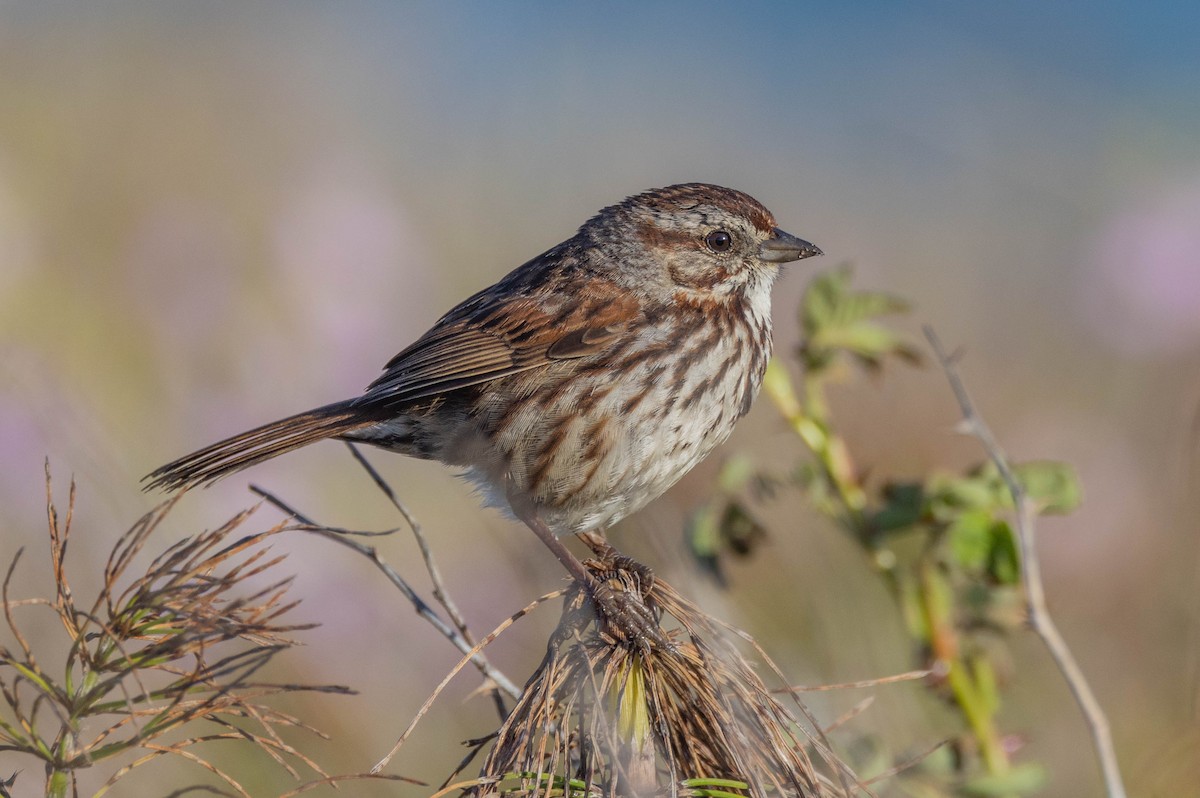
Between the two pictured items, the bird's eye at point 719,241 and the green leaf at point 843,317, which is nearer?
the green leaf at point 843,317

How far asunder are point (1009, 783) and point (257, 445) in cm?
185

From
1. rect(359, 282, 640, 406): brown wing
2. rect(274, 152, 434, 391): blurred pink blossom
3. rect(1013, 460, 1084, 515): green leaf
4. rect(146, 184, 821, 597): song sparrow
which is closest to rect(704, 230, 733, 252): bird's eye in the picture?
rect(146, 184, 821, 597): song sparrow

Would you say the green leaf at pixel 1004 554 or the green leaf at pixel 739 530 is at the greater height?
the green leaf at pixel 739 530

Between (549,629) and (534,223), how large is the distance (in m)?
6.47

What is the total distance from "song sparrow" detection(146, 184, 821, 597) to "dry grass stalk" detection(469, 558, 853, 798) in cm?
113

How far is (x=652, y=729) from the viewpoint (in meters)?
1.88

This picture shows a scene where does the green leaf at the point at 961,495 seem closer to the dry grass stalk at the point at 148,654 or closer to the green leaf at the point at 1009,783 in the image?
the green leaf at the point at 1009,783

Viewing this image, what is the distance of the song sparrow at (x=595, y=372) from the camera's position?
3070 millimetres

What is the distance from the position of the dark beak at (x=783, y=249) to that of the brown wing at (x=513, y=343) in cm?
41

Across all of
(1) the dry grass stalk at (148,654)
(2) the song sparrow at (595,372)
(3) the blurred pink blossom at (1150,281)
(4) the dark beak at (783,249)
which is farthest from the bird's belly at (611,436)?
(3) the blurred pink blossom at (1150,281)

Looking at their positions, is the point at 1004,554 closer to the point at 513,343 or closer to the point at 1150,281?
the point at 513,343

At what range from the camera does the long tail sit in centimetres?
280

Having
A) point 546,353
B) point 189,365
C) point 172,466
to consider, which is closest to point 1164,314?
point 546,353

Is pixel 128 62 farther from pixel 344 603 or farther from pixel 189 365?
pixel 344 603
